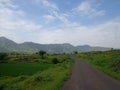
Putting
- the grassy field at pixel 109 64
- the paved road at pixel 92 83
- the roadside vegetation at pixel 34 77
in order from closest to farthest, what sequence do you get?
the paved road at pixel 92 83
the roadside vegetation at pixel 34 77
the grassy field at pixel 109 64

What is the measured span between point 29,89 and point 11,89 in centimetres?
204

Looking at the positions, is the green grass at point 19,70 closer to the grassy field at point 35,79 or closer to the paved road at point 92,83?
the grassy field at point 35,79

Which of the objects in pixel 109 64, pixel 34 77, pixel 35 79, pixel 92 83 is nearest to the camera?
pixel 92 83

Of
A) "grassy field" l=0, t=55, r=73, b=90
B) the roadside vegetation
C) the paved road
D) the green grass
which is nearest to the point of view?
the paved road

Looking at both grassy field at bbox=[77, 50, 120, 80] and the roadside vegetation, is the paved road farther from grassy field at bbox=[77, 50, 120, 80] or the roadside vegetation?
grassy field at bbox=[77, 50, 120, 80]

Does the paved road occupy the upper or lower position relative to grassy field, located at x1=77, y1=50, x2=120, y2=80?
lower

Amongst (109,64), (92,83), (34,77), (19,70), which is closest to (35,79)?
(34,77)

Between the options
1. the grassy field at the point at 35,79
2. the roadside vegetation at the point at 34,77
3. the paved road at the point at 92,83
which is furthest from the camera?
the roadside vegetation at the point at 34,77

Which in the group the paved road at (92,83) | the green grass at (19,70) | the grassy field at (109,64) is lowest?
the green grass at (19,70)

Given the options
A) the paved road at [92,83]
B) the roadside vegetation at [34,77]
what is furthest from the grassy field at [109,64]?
the roadside vegetation at [34,77]

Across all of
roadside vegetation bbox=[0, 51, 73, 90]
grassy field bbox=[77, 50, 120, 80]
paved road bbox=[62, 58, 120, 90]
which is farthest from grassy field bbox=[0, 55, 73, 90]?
grassy field bbox=[77, 50, 120, 80]

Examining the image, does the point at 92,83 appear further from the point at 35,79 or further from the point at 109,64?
the point at 109,64

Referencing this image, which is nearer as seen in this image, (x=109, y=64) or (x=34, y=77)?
(x=34, y=77)

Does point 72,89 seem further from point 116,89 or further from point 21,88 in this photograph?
point 21,88
